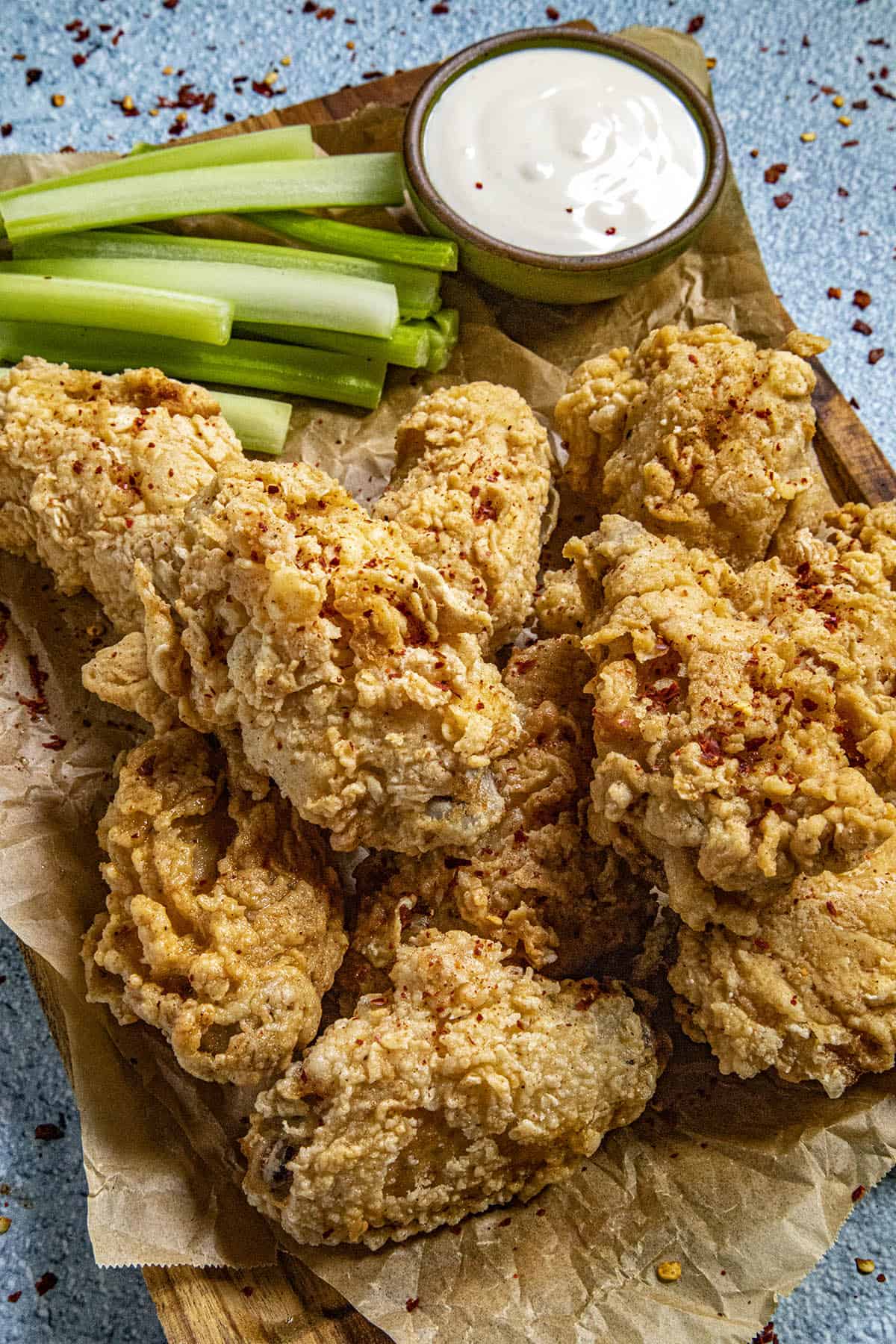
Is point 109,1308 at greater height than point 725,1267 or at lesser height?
lesser

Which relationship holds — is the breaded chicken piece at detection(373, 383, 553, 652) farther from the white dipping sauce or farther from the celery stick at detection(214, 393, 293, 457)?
the white dipping sauce

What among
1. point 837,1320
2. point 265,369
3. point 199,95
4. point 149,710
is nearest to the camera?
point 149,710

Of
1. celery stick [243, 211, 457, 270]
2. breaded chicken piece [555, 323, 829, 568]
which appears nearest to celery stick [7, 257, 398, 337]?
celery stick [243, 211, 457, 270]

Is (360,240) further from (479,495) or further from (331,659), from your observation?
(331,659)

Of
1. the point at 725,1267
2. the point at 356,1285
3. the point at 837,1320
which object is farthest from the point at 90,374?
the point at 837,1320

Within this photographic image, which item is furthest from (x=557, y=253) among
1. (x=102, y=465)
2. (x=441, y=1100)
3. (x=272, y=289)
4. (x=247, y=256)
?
(x=441, y=1100)

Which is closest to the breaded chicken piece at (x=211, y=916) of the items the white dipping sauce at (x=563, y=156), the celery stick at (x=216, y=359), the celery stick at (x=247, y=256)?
the celery stick at (x=216, y=359)

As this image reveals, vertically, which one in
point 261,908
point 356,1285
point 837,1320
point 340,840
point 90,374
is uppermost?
point 90,374

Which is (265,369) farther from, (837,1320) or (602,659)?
(837,1320)
